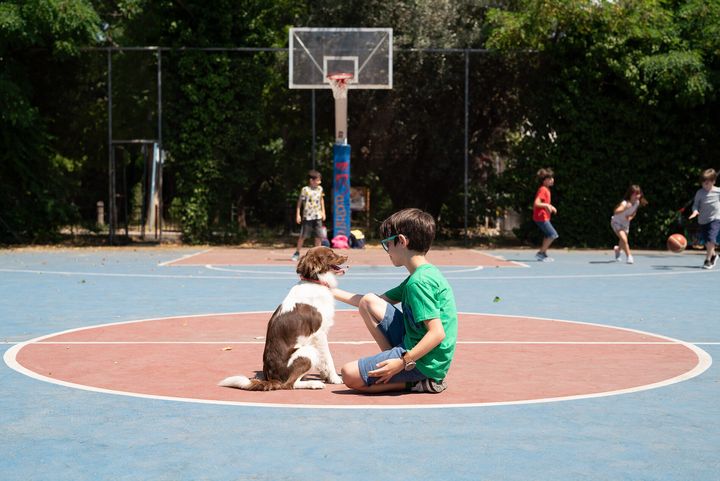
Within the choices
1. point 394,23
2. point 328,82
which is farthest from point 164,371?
point 394,23

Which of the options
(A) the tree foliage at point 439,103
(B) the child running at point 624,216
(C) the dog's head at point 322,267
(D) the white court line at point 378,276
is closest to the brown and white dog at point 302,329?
(C) the dog's head at point 322,267

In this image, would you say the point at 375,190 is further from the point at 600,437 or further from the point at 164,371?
the point at 600,437

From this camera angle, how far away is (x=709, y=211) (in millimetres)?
17406

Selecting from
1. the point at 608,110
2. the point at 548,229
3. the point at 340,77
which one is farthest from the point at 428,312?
the point at 608,110

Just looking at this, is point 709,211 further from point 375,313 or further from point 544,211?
point 375,313

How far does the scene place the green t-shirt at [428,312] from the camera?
19.9 feet

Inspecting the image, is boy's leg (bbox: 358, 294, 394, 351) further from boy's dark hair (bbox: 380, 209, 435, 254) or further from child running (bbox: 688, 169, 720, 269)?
child running (bbox: 688, 169, 720, 269)

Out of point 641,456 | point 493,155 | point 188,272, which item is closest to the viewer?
point 641,456

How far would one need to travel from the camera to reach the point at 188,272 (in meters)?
16.6

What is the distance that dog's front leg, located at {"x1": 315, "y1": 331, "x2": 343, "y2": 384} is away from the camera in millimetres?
6477

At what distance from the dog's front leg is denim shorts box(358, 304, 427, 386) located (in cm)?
32

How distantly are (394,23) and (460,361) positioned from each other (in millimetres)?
19287

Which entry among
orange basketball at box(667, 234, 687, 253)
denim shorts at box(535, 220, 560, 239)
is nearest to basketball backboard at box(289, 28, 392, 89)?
denim shorts at box(535, 220, 560, 239)

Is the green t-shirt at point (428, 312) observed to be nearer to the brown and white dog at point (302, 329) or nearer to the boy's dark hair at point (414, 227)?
the boy's dark hair at point (414, 227)
